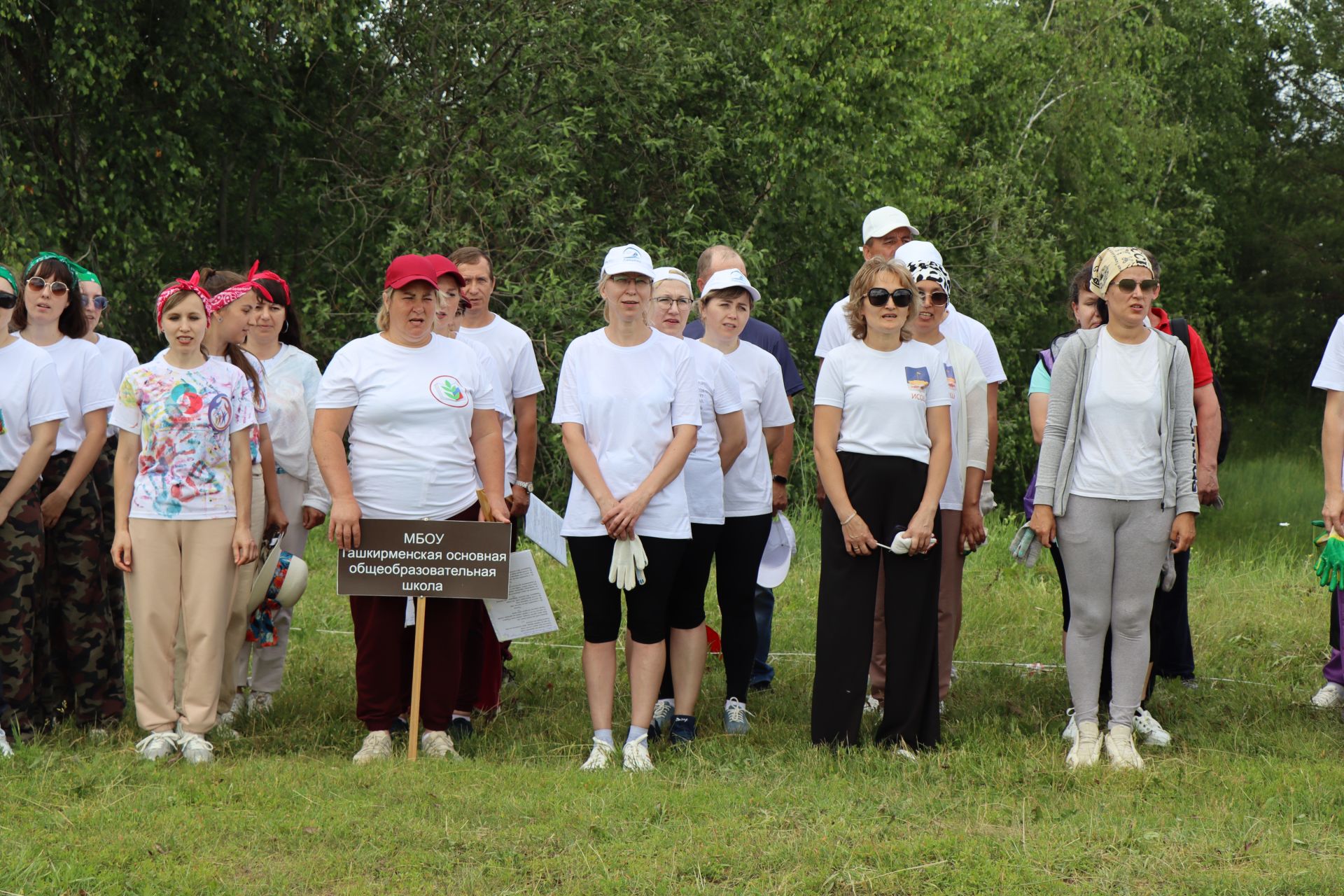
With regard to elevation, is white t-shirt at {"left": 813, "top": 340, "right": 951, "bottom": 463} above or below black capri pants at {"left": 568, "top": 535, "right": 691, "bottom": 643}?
above

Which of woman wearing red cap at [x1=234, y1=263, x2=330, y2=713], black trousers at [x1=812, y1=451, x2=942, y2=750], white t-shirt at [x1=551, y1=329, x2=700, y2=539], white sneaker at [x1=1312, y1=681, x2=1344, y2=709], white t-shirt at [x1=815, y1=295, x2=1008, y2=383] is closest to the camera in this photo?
white t-shirt at [x1=551, y1=329, x2=700, y2=539]

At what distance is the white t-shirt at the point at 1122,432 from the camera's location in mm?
5605

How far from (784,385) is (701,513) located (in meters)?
1.04

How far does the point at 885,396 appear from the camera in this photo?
5.69 metres

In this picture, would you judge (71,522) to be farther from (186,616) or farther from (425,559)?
(425,559)

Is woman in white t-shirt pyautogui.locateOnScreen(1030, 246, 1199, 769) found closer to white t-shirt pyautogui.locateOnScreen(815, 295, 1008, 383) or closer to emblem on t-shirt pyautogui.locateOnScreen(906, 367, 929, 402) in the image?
emblem on t-shirt pyautogui.locateOnScreen(906, 367, 929, 402)

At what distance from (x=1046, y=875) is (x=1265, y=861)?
72cm

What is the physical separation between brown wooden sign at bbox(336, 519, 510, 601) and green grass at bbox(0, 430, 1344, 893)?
70 centimetres

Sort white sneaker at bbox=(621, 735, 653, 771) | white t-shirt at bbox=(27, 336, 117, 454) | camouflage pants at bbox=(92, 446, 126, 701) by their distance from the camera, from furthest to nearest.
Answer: camouflage pants at bbox=(92, 446, 126, 701), white t-shirt at bbox=(27, 336, 117, 454), white sneaker at bbox=(621, 735, 653, 771)

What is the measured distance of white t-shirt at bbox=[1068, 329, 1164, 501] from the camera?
561 centimetres

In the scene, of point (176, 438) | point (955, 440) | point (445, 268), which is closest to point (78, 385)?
point (176, 438)

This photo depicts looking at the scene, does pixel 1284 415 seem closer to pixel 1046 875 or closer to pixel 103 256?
pixel 103 256

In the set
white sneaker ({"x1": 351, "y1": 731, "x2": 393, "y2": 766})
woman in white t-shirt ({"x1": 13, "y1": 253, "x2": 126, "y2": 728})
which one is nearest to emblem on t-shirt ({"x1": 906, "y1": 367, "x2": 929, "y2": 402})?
white sneaker ({"x1": 351, "y1": 731, "x2": 393, "y2": 766})

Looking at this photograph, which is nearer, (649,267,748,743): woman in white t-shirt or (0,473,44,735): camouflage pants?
(0,473,44,735): camouflage pants
